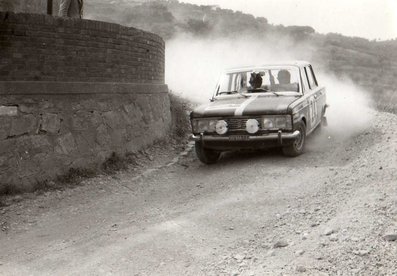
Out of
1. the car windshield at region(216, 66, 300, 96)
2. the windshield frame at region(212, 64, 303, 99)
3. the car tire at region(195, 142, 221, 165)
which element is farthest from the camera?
the car windshield at region(216, 66, 300, 96)

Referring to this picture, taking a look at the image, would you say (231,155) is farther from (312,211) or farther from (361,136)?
(312,211)

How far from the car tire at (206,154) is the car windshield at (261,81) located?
3.97 feet

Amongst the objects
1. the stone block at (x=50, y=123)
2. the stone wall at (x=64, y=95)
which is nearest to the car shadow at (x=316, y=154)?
the stone wall at (x=64, y=95)

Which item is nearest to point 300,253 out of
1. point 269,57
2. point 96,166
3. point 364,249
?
point 364,249

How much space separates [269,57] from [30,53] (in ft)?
83.2

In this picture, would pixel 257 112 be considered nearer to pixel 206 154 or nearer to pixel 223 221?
pixel 206 154

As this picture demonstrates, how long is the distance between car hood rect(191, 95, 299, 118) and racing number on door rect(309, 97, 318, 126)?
29.4 inches

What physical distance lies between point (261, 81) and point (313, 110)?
→ 1.16 meters

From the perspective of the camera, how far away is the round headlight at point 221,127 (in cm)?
764

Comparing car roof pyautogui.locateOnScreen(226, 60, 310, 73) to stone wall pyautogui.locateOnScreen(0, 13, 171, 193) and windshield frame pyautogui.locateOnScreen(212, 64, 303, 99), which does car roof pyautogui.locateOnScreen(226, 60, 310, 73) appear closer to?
windshield frame pyautogui.locateOnScreen(212, 64, 303, 99)

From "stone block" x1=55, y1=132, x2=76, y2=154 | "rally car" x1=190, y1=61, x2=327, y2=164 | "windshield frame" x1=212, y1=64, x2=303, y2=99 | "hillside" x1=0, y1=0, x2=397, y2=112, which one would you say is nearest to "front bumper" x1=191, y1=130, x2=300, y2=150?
"rally car" x1=190, y1=61, x2=327, y2=164

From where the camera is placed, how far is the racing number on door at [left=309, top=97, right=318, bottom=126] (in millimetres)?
8750

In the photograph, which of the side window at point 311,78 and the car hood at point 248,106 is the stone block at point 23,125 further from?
the side window at point 311,78

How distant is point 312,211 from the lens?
522cm
